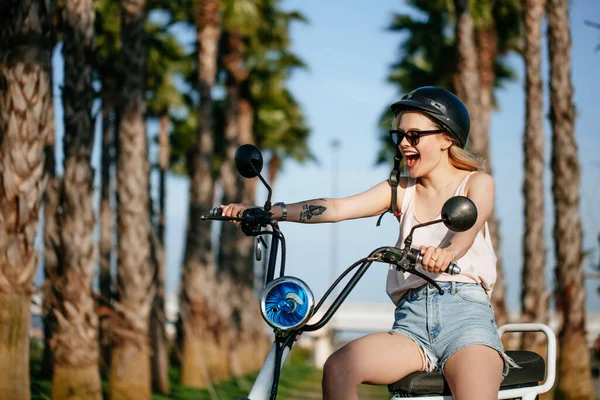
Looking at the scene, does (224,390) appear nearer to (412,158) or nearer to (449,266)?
(412,158)

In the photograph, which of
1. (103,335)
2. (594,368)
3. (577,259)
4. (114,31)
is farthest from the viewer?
(114,31)

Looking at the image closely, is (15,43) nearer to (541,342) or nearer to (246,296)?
(541,342)

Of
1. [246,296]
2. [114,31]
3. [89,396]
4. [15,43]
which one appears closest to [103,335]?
[89,396]

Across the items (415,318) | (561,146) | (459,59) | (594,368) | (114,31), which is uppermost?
(114,31)

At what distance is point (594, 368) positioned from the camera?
12.8 m

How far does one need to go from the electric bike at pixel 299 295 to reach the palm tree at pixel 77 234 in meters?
5.71

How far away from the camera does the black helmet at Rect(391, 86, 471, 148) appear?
12.1 ft

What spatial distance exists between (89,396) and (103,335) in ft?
19.7

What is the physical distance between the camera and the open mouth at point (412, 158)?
12.6ft

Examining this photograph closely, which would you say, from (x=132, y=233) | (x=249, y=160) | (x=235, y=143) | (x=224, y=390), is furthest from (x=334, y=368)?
(x=235, y=143)

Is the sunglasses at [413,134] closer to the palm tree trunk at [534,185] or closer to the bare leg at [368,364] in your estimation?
the bare leg at [368,364]

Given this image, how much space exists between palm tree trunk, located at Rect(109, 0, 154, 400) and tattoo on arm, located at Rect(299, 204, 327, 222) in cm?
831

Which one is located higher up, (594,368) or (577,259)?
(577,259)

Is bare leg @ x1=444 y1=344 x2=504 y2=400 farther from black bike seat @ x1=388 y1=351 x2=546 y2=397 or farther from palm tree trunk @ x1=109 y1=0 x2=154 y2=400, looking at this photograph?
palm tree trunk @ x1=109 y1=0 x2=154 y2=400
